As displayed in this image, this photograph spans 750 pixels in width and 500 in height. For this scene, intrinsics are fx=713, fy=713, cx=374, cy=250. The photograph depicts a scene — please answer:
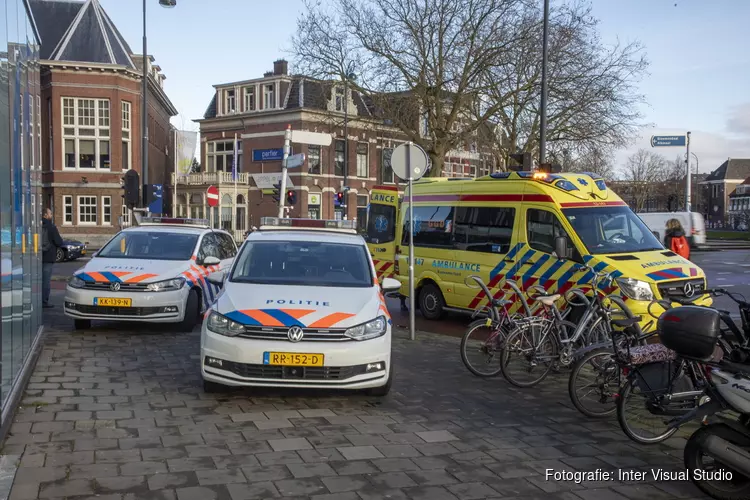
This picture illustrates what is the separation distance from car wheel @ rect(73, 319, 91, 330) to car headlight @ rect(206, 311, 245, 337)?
5000 mm

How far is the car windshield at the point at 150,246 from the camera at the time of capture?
11406 millimetres

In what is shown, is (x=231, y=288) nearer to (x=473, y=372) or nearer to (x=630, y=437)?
(x=473, y=372)

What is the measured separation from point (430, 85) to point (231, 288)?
21.9 metres

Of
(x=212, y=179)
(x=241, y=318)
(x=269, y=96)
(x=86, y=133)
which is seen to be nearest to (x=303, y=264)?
(x=241, y=318)

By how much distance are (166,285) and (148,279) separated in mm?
275

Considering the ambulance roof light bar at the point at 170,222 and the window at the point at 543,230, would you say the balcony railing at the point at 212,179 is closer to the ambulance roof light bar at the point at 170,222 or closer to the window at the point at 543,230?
the ambulance roof light bar at the point at 170,222

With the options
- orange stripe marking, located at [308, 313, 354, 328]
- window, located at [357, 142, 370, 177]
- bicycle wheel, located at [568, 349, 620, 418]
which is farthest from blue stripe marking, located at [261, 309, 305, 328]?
window, located at [357, 142, 370, 177]

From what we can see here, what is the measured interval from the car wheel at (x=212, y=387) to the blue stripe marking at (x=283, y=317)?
916 millimetres

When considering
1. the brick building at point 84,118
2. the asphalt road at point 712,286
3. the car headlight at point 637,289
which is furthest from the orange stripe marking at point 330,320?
the brick building at point 84,118

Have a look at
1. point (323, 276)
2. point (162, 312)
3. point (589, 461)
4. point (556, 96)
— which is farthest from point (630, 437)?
point (556, 96)

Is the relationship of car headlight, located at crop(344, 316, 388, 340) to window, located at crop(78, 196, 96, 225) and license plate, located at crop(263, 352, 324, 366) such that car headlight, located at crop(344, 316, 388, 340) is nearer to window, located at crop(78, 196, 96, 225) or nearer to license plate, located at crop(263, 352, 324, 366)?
license plate, located at crop(263, 352, 324, 366)

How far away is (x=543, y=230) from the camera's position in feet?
35.8

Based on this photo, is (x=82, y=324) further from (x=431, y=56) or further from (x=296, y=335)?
(x=431, y=56)

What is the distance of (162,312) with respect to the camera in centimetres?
1035
